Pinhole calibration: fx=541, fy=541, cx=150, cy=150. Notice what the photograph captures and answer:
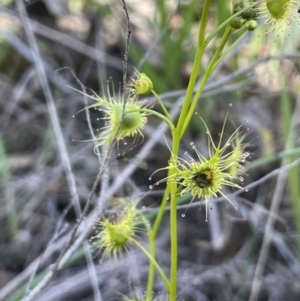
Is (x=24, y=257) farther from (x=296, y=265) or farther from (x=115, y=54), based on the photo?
(x=115, y=54)

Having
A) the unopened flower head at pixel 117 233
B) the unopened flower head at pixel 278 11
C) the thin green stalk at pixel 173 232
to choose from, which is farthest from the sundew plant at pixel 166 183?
the unopened flower head at pixel 278 11

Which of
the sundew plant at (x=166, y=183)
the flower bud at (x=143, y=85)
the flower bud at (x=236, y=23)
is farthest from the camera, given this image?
the sundew plant at (x=166, y=183)

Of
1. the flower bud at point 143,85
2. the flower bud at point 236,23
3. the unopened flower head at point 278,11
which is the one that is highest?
the unopened flower head at point 278,11

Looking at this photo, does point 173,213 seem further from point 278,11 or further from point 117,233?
point 278,11

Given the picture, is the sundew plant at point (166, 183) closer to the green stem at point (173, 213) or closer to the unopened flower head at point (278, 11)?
the green stem at point (173, 213)

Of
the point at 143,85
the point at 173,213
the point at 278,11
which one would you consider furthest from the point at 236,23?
the point at 173,213

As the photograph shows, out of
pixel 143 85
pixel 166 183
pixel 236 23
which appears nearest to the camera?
pixel 236 23

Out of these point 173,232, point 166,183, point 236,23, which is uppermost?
point 236,23

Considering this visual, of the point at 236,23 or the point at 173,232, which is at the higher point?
the point at 236,23

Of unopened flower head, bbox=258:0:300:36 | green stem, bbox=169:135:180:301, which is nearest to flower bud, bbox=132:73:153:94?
green stem, bbox=169:135:180:301

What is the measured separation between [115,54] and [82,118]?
376 mm

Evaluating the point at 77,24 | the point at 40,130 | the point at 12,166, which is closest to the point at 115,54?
the point at 77,24

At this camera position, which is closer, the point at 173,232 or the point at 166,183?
the point at 173,232

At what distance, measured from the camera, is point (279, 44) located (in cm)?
189
